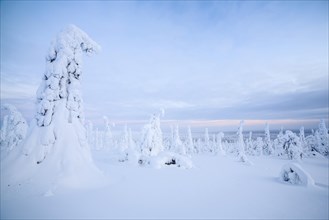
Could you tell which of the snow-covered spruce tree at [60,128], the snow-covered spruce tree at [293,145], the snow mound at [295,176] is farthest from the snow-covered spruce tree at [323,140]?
the snow-covered spruce tree at [60,128]

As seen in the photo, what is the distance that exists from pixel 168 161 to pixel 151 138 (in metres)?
12.1

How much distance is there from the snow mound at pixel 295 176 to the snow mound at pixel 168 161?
832 cm

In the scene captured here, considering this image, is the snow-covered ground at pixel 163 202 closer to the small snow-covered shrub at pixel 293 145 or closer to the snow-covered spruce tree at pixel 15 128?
the snow-covered spruce tree at pixel 15 128

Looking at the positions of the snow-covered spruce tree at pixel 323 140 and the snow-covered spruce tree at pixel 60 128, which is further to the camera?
the snow-covered spruce tree at pixel 323 140

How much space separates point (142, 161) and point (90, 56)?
41.9 ft

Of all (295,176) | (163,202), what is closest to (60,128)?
(163,202)

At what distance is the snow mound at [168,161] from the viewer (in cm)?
1909

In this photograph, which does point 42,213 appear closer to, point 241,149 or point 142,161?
point 142,161

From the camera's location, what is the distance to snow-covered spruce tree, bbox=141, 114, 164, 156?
3142cm

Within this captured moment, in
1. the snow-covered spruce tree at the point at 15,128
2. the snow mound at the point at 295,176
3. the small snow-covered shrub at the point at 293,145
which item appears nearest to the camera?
the snow mound at the point at 295,176

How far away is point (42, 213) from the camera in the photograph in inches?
265

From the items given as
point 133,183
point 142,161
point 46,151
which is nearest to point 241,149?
point 142,161

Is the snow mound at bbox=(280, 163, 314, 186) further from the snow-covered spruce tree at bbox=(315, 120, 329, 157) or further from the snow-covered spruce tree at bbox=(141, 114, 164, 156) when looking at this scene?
the snow-covered spruce tree at bbox=(315, 120, 329, 157)

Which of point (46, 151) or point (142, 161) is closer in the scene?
point (46, 151)
